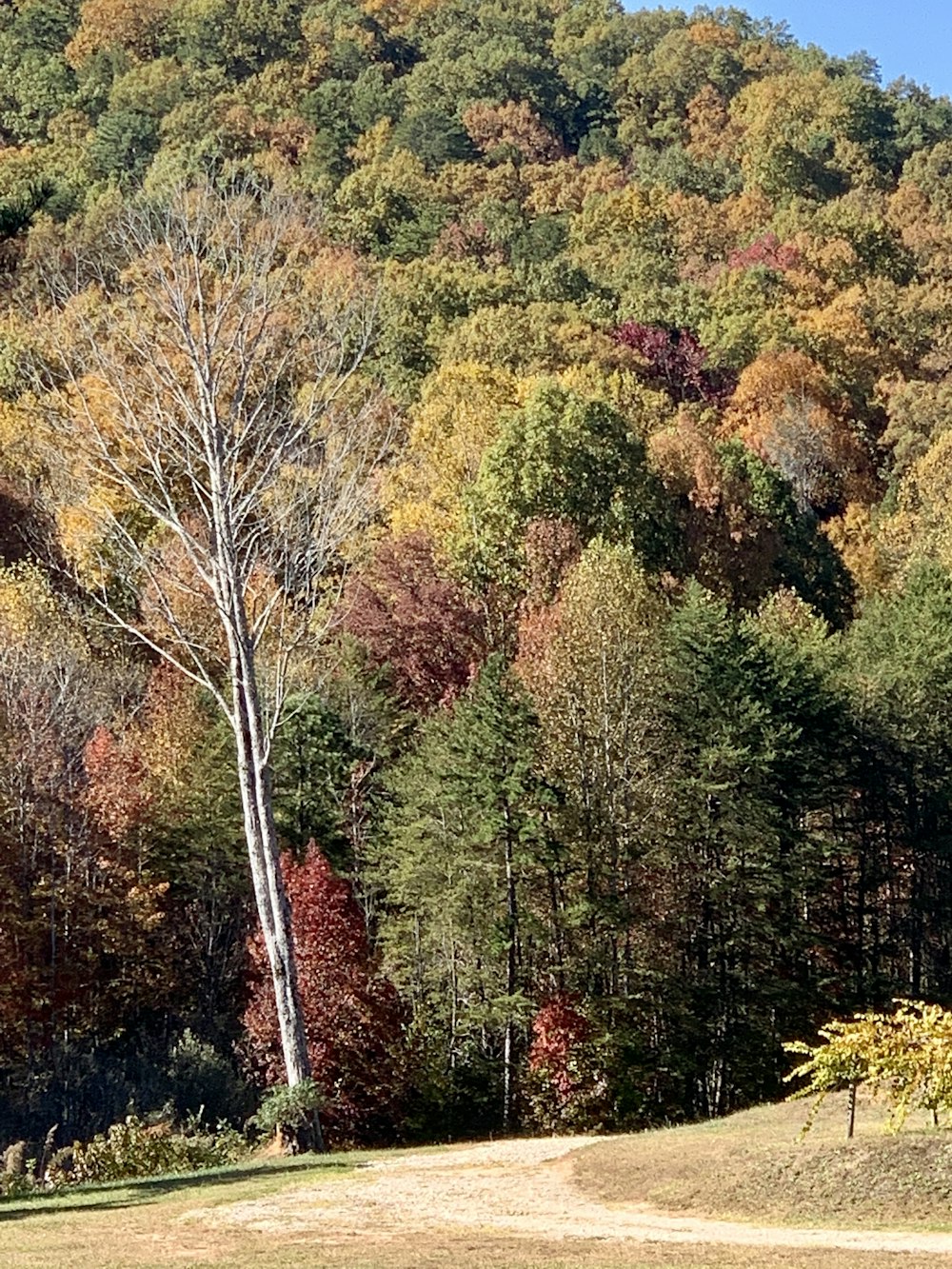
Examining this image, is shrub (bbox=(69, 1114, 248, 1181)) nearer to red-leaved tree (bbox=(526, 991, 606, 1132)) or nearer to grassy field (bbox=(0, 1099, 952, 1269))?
grassy field (bbox=(0, 1099, 952, 1269))

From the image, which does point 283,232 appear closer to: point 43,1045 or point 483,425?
point 43,1045

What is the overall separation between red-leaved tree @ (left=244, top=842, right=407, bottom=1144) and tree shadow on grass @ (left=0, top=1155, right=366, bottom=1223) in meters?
8.40

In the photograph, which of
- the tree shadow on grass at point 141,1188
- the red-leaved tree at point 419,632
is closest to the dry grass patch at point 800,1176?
the tree shadow on grass at point 141,1188

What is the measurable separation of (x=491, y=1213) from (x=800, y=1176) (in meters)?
3.28

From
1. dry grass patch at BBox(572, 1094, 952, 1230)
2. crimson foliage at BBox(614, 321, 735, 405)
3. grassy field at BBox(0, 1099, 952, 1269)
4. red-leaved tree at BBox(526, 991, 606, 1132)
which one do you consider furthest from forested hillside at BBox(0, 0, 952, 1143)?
dry grass patch at BBox(572, 1094, 952, 1230)

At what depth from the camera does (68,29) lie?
138 metres

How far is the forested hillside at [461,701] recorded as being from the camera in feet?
102

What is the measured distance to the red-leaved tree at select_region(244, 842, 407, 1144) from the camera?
3108cm

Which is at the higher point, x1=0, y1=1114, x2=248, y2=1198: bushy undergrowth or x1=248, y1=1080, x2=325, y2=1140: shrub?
x1=248, y1=1080, x2=325, y2=1140: shrub

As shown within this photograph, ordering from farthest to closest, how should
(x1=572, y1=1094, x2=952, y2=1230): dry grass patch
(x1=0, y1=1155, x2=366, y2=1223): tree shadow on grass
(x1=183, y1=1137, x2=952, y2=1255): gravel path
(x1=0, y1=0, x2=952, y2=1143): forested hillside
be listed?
(x1=0, y1=0, x2=952, y2=1143): forested hillside < (x1=0, y1=1155, x2=366, y2=1223): tree shadow on grass < (x1=572, y1=1094, x2=952, y2=1230): dry grass patch < (x1=183, y1=1137, x2=952, y2=1255): gravel path

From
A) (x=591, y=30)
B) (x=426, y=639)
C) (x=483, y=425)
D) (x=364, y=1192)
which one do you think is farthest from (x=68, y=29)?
(x=364, y=1192)

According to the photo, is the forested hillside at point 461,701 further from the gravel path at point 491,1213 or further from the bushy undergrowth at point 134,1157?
the gravel path at point 491,1213

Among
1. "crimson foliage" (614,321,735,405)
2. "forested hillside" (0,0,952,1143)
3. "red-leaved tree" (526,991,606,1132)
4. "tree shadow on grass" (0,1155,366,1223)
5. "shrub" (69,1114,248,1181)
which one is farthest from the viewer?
"crimson foliage" (614,321,735,405)

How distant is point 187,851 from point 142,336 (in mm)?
18749
